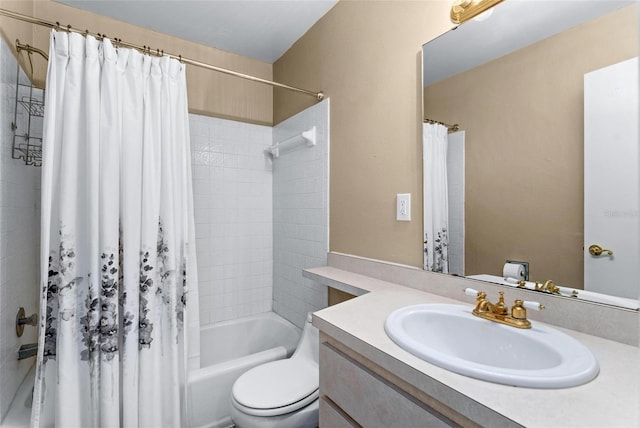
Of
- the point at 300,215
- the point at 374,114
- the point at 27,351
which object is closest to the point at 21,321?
the point at 27,351

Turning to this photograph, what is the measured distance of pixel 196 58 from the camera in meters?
2.14

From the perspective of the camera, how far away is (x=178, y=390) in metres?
1.42

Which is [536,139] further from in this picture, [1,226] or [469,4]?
[1,226]

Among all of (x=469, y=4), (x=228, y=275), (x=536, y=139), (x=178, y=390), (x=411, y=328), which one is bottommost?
(x=178, y=390)

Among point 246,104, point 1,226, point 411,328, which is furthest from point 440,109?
point 1,226

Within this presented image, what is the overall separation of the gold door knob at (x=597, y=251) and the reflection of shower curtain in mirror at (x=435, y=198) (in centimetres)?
44

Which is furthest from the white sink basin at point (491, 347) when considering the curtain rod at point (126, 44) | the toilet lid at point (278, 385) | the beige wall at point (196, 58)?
the beige wall at point (196, 58)

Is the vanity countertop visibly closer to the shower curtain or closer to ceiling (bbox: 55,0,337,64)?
the shower curtain

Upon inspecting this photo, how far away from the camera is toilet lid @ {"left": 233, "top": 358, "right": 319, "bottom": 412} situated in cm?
122

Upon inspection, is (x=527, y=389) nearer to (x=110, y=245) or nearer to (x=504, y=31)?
(x=504, y=31)

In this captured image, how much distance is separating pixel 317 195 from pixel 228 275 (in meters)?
1.01

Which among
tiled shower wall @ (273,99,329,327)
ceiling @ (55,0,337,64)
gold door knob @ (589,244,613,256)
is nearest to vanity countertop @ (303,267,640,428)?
gold door knob @ (589,244,613,256)

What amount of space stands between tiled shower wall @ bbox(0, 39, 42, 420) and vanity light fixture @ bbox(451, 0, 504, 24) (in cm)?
181

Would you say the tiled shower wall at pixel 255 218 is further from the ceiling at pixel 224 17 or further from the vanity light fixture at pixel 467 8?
the vanity light fixture at pixel 467 8
